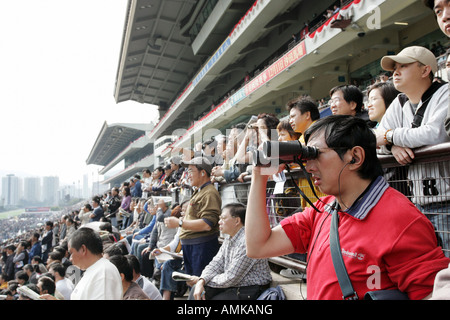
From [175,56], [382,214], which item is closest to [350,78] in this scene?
[382,214]

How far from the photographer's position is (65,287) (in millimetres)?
5000

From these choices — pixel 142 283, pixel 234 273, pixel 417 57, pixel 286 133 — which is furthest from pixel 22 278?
pixel 417 57

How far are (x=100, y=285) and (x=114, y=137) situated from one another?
47.9m

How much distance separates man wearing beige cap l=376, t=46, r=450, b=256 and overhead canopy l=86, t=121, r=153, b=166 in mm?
41704

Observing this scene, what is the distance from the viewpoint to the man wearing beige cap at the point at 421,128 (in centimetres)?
174

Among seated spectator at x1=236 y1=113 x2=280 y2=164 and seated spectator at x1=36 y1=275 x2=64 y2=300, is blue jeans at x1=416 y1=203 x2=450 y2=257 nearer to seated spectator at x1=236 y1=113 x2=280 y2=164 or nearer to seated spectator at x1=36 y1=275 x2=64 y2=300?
seated spectator at x1=236 y1=113 x2=280 y2=164

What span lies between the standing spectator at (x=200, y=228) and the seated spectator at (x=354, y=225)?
1.78m

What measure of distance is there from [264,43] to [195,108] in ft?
42.1

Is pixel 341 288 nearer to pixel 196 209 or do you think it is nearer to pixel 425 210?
pixel 425 210

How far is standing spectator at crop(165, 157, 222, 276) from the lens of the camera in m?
3.15

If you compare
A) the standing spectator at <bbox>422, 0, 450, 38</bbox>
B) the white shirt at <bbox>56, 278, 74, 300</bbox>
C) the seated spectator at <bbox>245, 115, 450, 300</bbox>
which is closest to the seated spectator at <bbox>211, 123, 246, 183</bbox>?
the seated spectator at <bbox>245, 115, 450, 300</bbox>

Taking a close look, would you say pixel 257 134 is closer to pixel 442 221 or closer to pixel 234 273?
pixel 234 273

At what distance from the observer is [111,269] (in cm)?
267

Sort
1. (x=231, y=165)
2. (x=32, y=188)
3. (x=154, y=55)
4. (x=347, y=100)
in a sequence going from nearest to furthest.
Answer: (x=347, y=100), (x=231, y=165), (x=154, y=55), (x=32, y=188)
